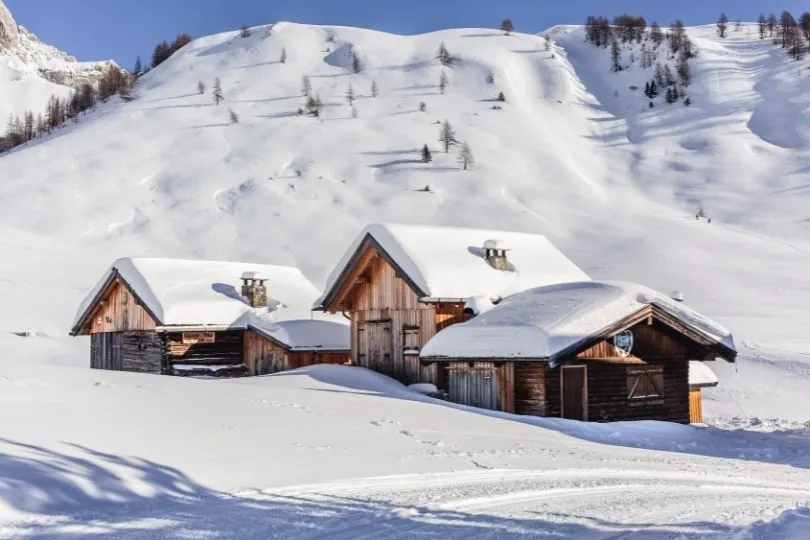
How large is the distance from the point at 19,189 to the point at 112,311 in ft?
144

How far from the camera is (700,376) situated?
95.8ft

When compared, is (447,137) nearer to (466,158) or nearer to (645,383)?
(466,158)

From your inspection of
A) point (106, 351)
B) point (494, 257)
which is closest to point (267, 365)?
point (106, 351)

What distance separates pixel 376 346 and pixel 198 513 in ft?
65.4

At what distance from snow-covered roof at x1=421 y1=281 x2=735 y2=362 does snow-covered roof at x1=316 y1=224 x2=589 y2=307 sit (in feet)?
7.14

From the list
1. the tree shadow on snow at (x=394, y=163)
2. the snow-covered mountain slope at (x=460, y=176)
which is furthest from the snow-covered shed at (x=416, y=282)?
the tree shadow on snow at (x=394, y=163)

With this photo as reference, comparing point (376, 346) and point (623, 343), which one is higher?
point (623, 343)

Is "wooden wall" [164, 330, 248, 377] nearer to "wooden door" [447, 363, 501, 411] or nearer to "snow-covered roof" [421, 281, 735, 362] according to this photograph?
"wooden door" [447, 363, 501, 411]

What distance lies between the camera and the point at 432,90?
100500 mm

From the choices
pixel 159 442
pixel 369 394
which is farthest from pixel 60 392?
pixel 369 394

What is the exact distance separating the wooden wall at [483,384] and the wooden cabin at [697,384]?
7897mm

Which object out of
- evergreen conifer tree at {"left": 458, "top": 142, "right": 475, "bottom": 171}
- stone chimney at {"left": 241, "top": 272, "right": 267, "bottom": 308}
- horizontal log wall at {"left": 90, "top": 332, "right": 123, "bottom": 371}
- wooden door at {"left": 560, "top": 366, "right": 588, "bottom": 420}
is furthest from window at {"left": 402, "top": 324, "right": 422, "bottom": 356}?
evergreen conifer tree at {"left": 458, "top": 142, "right": 475, "bottom": 171}

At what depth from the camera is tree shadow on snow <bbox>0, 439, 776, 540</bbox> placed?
8.77 m

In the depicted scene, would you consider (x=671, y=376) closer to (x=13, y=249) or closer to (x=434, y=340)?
(x=434, y=340)
